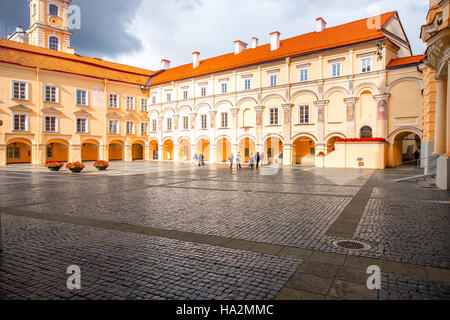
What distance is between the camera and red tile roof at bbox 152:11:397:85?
1212 inches

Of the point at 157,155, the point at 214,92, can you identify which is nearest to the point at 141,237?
the point at 214,92

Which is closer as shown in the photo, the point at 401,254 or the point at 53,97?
the point at 401,254

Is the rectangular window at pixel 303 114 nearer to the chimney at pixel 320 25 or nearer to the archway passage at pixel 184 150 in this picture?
the chimney at pixel 320 25

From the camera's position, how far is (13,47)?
35.9m

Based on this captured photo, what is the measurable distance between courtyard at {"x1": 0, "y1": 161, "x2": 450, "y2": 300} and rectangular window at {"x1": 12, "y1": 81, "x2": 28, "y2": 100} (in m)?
31.9

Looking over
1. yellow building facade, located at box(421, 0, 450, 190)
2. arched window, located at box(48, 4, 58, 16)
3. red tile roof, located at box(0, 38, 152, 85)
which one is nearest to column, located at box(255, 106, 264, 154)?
yellow building facade, located at box(421, 0, 450, 190)

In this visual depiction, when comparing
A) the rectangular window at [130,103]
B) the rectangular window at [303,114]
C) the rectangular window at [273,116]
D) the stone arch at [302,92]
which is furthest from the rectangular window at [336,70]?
the rectangular window at [130,103]

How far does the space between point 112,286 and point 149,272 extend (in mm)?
587

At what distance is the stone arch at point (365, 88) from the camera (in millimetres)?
29125

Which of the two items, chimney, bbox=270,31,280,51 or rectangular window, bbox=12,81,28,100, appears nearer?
rectangular window, bbox=12,81,28,100

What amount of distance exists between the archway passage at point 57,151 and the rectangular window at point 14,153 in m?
3.41

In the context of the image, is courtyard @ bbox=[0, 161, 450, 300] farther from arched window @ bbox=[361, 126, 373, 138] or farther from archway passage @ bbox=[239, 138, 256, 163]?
archway passage @ bbox=[239, 138, 256, 163]

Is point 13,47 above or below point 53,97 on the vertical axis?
above
